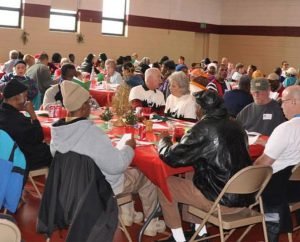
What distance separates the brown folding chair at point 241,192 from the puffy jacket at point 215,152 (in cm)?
10

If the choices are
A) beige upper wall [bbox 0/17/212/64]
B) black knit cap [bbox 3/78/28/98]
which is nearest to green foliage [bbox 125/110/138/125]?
black knit cap [bbox 3/78/28/98]

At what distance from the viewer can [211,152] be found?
3.38 meters

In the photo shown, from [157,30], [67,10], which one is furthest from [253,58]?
[67,10]

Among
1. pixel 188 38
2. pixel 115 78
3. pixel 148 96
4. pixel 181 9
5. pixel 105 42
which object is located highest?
pixel 181 9

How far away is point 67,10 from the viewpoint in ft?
51.3

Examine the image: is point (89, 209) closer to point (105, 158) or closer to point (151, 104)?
point (105, 158)

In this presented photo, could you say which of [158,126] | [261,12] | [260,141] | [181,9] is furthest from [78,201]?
[261,12]

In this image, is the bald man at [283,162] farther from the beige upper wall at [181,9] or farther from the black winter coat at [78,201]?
the beige upper wall at [181,9]

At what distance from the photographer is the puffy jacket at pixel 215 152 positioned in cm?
338

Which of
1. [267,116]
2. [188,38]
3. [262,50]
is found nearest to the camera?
[267,116]

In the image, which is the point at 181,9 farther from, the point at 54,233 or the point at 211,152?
the point at 211,152

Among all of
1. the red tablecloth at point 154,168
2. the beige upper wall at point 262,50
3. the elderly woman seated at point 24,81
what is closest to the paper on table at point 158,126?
the red tablecloth at point 154,168

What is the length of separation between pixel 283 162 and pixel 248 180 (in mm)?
595

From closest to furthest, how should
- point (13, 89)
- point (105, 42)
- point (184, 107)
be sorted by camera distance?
point (13, 89) < point (184, 107) < point (105, 42)
